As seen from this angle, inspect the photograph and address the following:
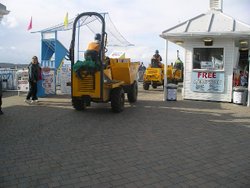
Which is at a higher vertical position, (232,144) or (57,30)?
(57,30)

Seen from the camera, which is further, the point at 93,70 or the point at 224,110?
the point at 224,110

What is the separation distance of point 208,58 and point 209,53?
20 centimetres

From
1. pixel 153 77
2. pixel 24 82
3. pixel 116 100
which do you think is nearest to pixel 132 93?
pixel 116 100

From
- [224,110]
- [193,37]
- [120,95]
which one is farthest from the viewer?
[193,37]

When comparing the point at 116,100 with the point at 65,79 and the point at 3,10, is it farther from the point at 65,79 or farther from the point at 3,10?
the point at 65,79

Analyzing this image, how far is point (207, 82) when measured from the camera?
12.6 metres

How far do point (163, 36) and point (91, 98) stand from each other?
4.60 metres

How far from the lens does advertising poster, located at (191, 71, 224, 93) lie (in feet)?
40.7

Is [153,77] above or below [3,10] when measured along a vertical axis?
below

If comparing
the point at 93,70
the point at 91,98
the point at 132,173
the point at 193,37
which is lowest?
the point at 132,173

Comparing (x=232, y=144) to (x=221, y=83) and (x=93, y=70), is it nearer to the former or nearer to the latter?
(x=93, y=70)

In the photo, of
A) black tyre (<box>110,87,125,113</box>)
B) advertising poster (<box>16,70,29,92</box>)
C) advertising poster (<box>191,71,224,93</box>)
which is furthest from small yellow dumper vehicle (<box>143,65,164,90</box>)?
black tyre (<box>110,87,125,113</box>)

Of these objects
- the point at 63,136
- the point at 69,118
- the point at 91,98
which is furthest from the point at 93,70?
the point at 63,136

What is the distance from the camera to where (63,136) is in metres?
6.77
